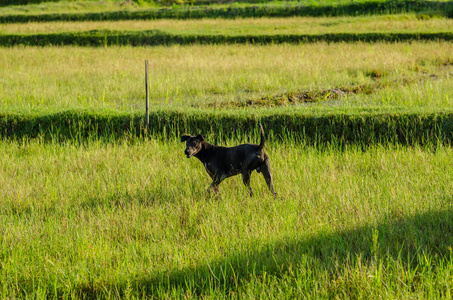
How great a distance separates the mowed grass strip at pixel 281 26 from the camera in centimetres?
2095

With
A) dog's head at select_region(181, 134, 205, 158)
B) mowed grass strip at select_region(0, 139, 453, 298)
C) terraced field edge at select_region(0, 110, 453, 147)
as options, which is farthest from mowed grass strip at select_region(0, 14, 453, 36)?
dog's head at select_region(181, 134, 205, 158)

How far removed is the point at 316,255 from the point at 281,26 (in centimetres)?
1996

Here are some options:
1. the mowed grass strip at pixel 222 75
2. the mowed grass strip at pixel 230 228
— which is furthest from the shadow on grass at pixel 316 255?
the mowed grass strip at pixel 222 75

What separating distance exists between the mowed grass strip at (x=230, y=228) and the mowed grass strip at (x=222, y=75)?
10.3ft

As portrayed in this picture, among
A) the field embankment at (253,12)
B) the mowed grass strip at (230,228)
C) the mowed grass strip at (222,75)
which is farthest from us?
the field embankment at (253,12)

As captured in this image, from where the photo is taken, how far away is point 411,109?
8125 millimetres

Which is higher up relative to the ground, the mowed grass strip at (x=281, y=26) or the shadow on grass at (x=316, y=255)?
the mowed grass strip at (x=281, y=26)

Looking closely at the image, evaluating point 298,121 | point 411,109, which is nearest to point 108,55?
point 298,121

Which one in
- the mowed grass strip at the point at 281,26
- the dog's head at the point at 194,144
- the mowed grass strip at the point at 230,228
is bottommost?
the mowed grass strip at the point at 230,228

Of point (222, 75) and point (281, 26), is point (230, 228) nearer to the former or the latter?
point (222, 75)

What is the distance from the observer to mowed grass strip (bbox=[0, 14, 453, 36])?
825 inches

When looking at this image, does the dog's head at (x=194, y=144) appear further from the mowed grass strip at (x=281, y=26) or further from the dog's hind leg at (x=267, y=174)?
the mowed grass strip at (x=281, y=26)

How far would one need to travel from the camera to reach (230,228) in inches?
188

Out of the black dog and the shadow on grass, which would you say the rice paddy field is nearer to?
the shadow on grass
